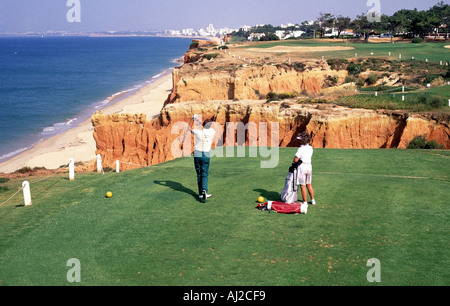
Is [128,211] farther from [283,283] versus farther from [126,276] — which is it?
[283,283]

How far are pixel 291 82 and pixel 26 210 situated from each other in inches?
1364

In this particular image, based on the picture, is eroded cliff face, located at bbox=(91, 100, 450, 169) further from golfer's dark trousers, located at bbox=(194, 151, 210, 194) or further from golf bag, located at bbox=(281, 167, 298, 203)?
golf bag, located at bbox=(281, 167, 298, 203)

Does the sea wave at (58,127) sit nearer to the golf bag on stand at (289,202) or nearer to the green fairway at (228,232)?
the green fairway at (228,232)

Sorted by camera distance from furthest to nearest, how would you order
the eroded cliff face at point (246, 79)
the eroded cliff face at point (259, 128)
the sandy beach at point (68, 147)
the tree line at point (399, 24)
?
the tree line at point (399, 24) → the eroded cliff face at point (246, 79) → the sandy beach at point (68, 147) → the eroded cliff face at point (259, 128)

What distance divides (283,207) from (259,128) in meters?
18.5

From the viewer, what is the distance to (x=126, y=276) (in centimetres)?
805

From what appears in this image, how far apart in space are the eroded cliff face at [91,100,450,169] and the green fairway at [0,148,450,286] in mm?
11209

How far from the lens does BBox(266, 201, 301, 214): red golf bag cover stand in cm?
1066

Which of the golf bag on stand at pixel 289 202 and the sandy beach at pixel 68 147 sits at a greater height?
the golf bag on stand at pixel 289 202

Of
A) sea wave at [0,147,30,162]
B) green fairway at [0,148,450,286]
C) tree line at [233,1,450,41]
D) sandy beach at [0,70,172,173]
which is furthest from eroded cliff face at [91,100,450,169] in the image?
tree line at [233,1,450,41]

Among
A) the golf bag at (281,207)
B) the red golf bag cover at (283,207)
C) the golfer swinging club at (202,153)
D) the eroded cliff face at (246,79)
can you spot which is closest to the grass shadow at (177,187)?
the golfer swinging club at (202,153)

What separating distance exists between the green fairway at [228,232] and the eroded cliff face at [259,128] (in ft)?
36.8

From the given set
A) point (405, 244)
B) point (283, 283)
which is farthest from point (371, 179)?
point (283, 283)

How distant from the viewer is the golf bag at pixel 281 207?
10.7 m
